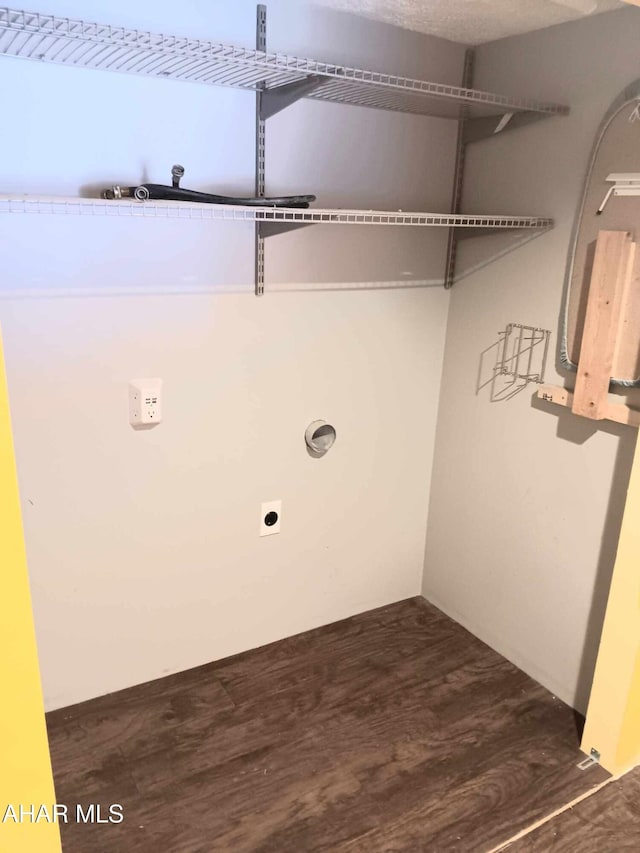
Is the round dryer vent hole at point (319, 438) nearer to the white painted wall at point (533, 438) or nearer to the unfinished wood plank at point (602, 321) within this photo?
the white painted wall at point (533, 438)

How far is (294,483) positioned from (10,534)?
1.50 metres

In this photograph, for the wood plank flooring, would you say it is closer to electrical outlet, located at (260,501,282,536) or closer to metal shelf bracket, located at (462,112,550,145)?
electrical outlet, located at (260,501,282,536)

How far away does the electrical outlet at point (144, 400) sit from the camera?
6.93 ft

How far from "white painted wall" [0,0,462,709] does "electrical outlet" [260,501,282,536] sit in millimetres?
31

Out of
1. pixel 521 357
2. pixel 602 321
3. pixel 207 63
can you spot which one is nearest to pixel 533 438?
pixel 521 357

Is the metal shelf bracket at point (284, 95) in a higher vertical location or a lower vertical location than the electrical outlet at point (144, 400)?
higher

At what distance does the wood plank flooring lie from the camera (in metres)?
1.88

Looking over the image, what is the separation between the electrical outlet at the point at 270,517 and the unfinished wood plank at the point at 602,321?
1.09 metres

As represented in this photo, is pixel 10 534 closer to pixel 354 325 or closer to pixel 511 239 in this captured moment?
pixel 354 325

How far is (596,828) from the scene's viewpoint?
1948mm

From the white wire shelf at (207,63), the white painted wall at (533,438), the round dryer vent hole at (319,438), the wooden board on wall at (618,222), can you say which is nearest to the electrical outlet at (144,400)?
the round dryer vent hole at (319,438)

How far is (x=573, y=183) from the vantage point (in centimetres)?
221

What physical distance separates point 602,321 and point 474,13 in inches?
39.9

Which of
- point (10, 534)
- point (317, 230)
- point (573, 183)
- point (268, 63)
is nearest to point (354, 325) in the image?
point (317, 230)
